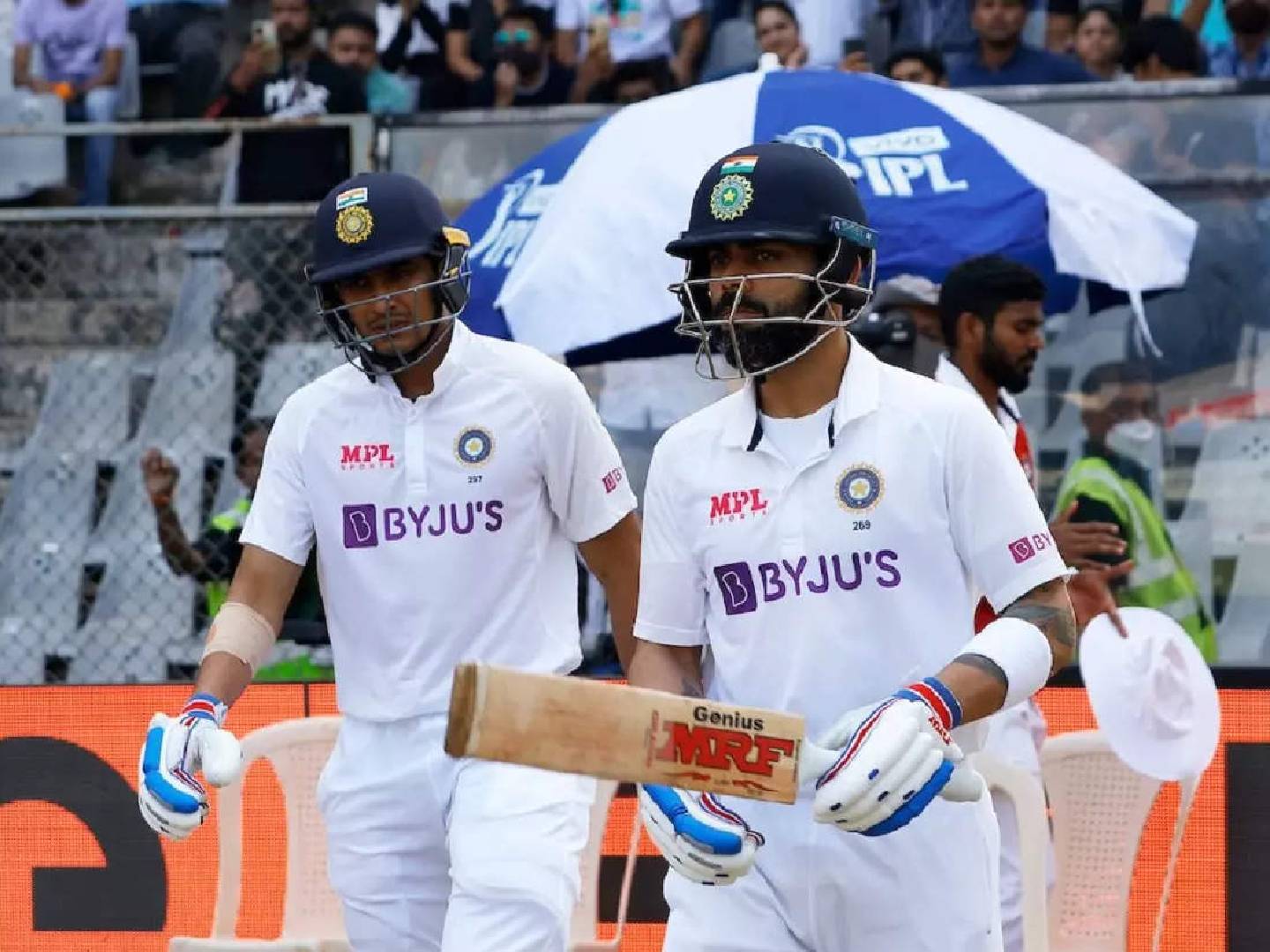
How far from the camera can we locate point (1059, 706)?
6430 millimetres

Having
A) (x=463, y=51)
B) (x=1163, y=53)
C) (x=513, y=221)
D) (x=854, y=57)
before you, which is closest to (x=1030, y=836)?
(x=513, y=221)

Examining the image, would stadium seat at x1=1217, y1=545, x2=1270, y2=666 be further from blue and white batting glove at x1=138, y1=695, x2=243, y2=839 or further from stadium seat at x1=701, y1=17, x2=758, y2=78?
blue and white batting glove at x1=138, y1=695, x2=243, y2=839

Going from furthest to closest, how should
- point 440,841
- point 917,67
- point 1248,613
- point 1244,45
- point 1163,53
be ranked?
point 1244,45 → point 1163,53 → point 917,67 → point 1248,613 → point 440,841

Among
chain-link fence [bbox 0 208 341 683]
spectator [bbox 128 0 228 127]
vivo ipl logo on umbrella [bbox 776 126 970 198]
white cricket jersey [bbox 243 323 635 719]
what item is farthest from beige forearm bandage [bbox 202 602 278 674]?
spectator [bbox 128 0 228 127]

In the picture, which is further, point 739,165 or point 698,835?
point 739,165

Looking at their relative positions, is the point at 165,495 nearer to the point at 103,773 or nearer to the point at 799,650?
the point at 103,773

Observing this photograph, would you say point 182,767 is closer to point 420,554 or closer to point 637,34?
point 420,554

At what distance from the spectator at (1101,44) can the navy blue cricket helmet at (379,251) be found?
5.85m

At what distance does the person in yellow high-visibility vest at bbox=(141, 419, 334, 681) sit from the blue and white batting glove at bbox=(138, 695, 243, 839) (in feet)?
12.3

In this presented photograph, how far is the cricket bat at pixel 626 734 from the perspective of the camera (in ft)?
9.68

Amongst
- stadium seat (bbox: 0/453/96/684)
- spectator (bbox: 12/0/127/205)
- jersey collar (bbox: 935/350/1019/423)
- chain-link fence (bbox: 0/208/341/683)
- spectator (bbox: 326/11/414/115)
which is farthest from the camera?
spectator (bbox: 12/0/127/205)

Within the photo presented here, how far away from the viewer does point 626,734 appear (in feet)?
10.0

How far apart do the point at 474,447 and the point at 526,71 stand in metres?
6.35

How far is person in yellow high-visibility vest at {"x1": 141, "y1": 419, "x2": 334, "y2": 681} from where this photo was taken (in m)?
8.51
